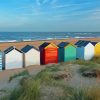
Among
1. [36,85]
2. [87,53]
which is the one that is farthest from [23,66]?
[36,85]

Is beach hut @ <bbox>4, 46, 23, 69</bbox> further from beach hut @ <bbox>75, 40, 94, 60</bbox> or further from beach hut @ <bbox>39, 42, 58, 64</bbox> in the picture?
beach hut @ <bbox>75, 40, 94, 60</bbox>

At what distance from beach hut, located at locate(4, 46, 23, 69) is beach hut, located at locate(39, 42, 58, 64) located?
4.47ft

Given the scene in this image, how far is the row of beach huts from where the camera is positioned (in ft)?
48.0

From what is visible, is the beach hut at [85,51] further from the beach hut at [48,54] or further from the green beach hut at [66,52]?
the beach hut at [48,54]

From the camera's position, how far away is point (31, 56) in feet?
50.5

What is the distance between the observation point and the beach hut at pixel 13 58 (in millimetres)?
14503

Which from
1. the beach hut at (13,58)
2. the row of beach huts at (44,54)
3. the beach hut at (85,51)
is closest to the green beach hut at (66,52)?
the row of beach huts at (44,54)

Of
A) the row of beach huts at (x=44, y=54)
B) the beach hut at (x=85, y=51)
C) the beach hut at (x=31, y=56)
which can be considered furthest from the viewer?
the beach hut at (x=85, y=51)

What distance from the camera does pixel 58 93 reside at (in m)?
5.82

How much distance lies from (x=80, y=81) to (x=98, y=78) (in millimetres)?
536

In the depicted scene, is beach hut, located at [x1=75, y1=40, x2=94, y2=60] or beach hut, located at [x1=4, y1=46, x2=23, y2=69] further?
beach hut, located at [x1=75, y1=40, x2=94, y2=60]

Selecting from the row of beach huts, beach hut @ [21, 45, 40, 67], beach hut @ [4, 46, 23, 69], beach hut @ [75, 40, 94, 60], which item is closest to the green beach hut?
the row of beach huts

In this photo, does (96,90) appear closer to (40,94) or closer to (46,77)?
(40,94)

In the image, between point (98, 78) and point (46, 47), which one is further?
point (46, 47)
